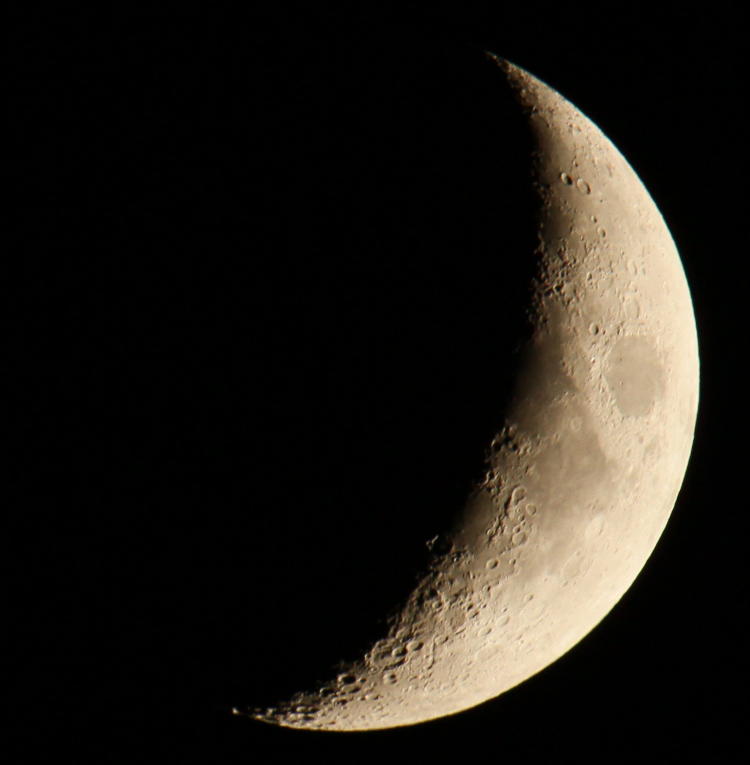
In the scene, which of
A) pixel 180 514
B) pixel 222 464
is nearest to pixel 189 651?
pixel 180 514

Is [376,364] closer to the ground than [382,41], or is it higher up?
closer to the ground

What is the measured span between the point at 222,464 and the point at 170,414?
0.18m

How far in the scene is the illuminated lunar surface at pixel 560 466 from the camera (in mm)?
2287

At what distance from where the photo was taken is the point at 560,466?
2297 mm

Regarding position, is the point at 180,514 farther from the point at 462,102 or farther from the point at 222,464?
the point at 462,102

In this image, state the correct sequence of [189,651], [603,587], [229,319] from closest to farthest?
1. [229,319]
2. [189,651]
3. [603,587]

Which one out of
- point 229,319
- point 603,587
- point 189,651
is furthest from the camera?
point 603,587

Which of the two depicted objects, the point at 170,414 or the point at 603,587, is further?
the point at 603,587

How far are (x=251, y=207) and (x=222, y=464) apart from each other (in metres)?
0.65

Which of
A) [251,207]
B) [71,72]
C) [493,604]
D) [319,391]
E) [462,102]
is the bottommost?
[493,604]

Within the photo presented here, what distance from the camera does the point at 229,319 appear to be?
6.61ft

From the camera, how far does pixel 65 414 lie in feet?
6.64

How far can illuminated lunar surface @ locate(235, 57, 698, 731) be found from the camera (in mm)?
2287

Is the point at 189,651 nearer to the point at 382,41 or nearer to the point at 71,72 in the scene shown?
the point at 71,72
